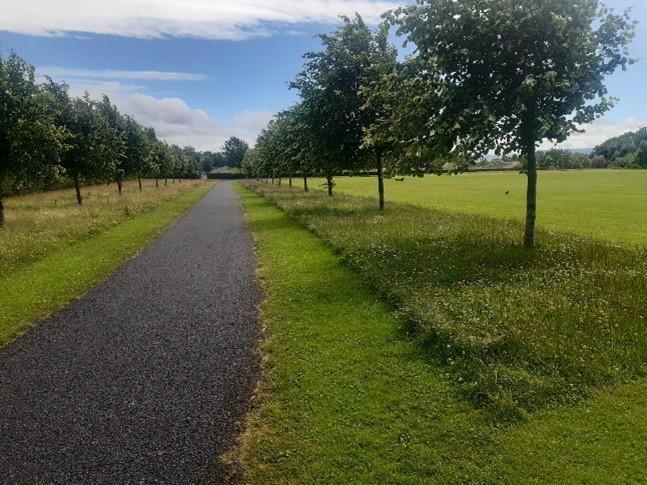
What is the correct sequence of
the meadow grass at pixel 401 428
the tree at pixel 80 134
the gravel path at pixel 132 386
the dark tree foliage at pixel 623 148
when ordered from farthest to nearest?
the dark tree foliage at pixel 623 148, the tree at pixel 80 134, the gravel path at pixel 132 386, the meadow grass at pixel 401 428

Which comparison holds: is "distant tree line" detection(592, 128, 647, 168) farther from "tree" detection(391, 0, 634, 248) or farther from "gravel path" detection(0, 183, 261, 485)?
"gravel path" detection(0, 183, 261, 485)

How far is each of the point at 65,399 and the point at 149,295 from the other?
5259 millimetres

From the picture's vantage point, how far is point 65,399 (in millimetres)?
6238

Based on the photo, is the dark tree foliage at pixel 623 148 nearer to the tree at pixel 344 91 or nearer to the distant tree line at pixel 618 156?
the distant tree line at pixel 618 156

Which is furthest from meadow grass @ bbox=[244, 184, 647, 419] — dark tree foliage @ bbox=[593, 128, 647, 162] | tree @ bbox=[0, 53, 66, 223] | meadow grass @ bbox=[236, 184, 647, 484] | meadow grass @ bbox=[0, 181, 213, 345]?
dark tree foliage @ bbox=[593, 128, 647, 162]

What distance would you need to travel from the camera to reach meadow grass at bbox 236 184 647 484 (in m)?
4.66

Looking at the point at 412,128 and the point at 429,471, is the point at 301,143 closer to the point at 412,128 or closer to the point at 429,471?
the point at 412,128

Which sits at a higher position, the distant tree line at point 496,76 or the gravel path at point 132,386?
the distant tree line at point 496,76

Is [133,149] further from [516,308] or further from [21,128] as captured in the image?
[516,308]

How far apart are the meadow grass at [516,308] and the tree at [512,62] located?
328 centimetres

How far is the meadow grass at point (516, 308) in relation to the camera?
6.20 m

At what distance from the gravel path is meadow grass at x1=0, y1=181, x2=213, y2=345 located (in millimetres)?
744

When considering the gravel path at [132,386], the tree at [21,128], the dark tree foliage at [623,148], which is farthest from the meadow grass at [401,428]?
the dark tree foliage at [623,148]

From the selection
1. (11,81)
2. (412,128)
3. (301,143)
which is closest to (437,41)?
(412,128)
